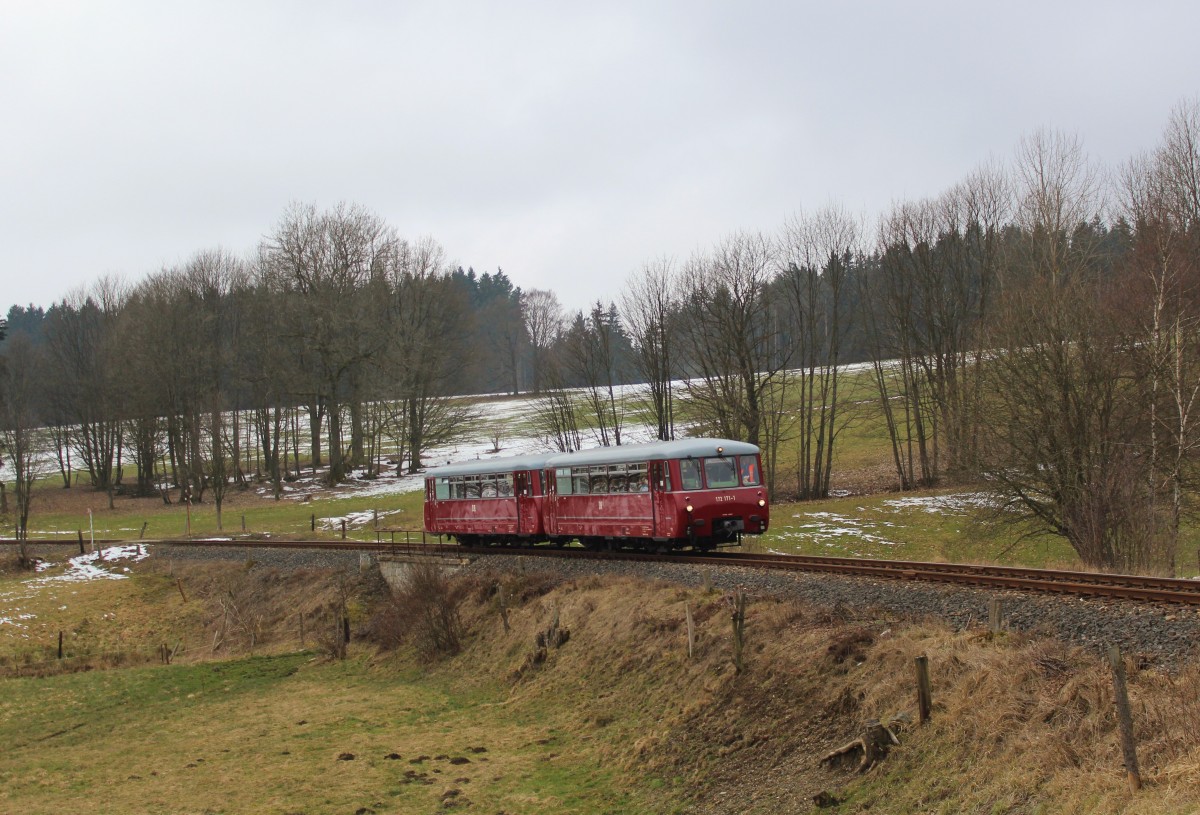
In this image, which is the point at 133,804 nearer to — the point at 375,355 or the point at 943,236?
the point at 943,236

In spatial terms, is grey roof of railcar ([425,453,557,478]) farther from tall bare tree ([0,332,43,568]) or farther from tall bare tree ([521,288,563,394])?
tall bare tree ([521,288,563,394])

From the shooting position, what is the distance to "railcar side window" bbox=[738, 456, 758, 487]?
2570cm

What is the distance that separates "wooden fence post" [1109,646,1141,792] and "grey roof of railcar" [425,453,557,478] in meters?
22.0

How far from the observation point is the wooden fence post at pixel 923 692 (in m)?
11.8

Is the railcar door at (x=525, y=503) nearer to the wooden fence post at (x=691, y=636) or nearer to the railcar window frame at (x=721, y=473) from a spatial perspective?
the railcar window frame at (x=721, y=473)

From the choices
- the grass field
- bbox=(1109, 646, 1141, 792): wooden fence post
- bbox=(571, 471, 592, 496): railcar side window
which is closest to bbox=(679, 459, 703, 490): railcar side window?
bbox=(571, 471, 592, 496): railcar side window

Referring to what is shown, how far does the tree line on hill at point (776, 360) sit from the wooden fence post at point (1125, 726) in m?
16.7

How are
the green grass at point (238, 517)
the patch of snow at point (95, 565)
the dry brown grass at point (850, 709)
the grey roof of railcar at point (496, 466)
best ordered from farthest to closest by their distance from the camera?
the green grass at point (238, 517), the patch of snow at point (95, 565), the grey roof of railcar at point (496, 466), the dry brown grass at point (850, 709)

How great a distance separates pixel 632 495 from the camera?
26484 mm

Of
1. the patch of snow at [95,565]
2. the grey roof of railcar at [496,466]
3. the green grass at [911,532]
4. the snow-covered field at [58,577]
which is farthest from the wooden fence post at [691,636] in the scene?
the patch of snow at [95,565]

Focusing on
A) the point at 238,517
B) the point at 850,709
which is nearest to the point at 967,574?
the point at 850,709

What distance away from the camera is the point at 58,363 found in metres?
80.2

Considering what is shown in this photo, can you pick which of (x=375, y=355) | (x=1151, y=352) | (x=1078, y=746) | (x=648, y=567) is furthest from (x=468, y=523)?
(x=375, y=355)

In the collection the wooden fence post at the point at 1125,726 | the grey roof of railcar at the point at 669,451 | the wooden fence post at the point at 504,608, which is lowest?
the wooden fence post at the point at 504,608
